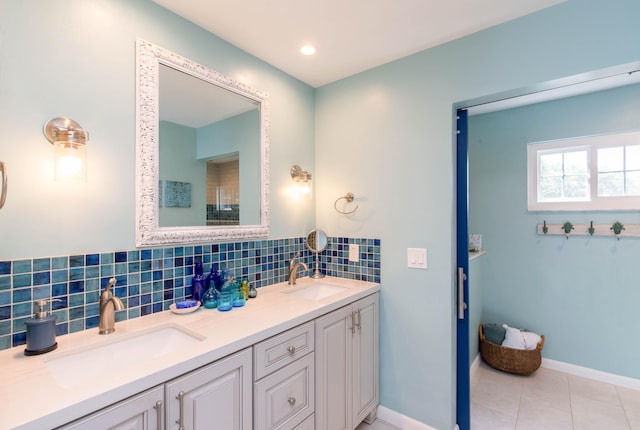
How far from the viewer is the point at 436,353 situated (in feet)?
6.18

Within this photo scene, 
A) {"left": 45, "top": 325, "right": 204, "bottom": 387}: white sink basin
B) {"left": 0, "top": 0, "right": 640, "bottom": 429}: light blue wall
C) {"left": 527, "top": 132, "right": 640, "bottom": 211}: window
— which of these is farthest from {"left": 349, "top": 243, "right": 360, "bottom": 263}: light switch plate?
{"left": 527, "top": 132, "right": 640, "bottom": 211}: window

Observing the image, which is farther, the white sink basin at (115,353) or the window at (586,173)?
the window at (586,173)

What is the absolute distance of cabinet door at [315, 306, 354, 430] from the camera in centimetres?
157

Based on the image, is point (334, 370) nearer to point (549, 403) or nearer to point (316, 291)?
point (316, 291)

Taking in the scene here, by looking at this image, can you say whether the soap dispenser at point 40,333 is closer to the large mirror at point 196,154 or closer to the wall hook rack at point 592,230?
the large mirror at point 196,154

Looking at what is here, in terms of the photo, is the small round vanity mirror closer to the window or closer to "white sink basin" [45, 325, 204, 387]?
"white sink basin" [45, 325, 204, 387]

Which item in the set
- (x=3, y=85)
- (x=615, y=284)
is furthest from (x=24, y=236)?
(x=615, y=284)

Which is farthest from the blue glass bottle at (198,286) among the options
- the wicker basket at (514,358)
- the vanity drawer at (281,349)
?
the wicker basket at (514,358)

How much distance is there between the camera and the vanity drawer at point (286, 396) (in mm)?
1256

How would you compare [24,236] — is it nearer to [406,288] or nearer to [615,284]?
[406,288]

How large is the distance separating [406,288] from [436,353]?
0.43 meters

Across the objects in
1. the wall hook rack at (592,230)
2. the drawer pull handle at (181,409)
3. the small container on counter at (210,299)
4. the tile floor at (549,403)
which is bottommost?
the tile floor at (549,403)

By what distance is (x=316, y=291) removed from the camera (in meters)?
2.24

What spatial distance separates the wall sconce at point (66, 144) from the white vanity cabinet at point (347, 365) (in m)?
1.30
